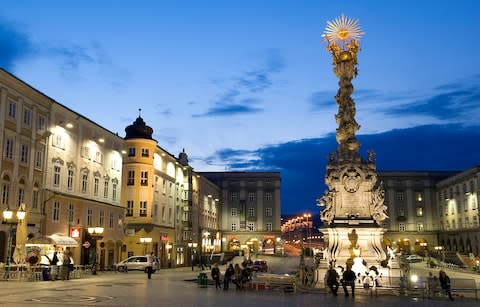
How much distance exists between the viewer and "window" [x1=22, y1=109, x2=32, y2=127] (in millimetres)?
42800

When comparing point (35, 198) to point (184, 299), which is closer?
point (184, 299)

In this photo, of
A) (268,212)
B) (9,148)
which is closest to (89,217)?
(9,148)

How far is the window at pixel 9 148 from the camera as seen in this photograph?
132 feet

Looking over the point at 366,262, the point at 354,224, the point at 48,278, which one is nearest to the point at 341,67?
the point at 354,224

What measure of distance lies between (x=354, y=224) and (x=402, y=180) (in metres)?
91.6

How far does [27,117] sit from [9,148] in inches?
138

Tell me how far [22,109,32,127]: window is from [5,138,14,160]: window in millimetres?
2349

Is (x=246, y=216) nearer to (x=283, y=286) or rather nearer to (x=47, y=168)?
(x=47, y=168)

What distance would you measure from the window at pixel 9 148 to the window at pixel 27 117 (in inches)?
92.5

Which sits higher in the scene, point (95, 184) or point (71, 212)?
point (95, 184)

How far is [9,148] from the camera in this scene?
40.8 meters

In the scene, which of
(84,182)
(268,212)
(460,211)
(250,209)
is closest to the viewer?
(84,182)

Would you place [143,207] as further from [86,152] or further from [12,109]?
[12,109]

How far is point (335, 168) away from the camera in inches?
1411
